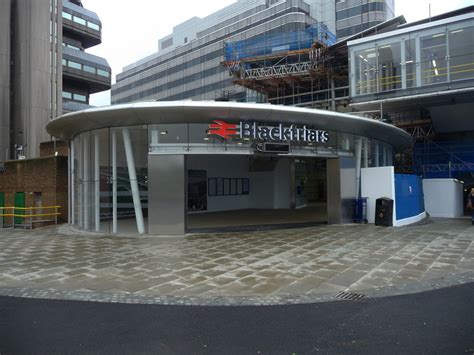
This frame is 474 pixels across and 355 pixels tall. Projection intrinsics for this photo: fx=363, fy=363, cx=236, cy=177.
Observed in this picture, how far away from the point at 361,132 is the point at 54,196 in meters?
15.9

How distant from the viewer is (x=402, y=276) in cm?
715

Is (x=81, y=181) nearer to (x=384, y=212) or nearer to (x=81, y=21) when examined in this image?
(x=384, y=212)

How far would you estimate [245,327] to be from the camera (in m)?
4.73

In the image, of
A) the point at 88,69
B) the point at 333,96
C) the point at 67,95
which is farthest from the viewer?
the point at 88,69

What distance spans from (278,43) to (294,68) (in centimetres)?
407

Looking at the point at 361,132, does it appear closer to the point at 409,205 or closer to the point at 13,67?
the point at 409,205

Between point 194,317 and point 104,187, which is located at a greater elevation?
point 104,187

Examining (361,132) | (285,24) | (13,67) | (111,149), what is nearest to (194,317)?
(111,149)

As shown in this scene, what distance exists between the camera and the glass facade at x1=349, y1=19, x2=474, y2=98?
73.5 feet

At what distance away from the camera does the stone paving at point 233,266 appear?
6371 mm

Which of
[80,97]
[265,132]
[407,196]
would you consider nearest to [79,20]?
[80,97]

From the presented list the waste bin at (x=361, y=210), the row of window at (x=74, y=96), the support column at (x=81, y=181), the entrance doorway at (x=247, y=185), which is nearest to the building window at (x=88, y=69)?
the row of window at (x=74, y=96)

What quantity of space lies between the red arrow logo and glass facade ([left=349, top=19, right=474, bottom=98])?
51.7 ft

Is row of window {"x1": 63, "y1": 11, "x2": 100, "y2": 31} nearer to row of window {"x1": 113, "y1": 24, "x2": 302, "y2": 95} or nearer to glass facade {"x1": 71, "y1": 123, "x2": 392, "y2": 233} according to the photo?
row of window {"x1": 113, "y1": 24, "x2": 302, "y2": 95}
